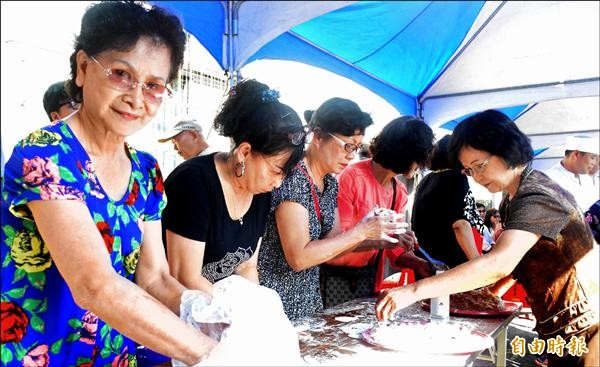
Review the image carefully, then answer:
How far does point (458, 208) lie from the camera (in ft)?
8.92

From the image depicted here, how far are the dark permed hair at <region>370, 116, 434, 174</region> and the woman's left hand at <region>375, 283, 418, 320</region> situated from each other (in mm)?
1029

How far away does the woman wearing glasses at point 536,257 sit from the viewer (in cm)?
166

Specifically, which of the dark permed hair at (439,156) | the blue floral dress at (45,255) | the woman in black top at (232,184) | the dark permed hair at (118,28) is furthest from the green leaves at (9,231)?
the dark permed hair at (439,156)

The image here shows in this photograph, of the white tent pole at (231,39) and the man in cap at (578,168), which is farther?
the man in cap at (578,168)

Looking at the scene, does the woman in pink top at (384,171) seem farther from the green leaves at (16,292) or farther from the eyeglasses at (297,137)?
the green leaves at (16,292)

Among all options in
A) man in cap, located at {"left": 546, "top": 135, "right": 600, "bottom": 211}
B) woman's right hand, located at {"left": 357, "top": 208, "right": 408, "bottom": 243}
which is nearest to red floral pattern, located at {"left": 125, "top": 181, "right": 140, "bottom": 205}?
woman's right hand, located at {"left": 357, "top": 208, "right": 408, "bottom": 243}

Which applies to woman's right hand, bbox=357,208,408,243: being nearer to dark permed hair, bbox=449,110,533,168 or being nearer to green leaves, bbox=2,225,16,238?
dark permed hair, bbox=449,110,533,168

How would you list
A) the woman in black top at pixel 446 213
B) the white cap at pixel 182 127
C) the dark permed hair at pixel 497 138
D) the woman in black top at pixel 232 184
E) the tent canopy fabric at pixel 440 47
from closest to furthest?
1. the woman in black top at pixel 232 184
2. the dark permed hair at pixel 497 138
3. the woman in black top at pixel 446 213
4. the tent canopy fabric at pixel 440 47
5. the white cap at pixel 182 127

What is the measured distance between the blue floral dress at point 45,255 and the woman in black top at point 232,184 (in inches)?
→ 14.8

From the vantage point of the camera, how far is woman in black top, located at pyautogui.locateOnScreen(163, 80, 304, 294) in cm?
144

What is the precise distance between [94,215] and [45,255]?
12cm

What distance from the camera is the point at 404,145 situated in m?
2.57

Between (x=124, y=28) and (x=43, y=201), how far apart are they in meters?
0.40

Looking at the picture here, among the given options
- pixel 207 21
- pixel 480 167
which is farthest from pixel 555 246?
pixel 207 21
